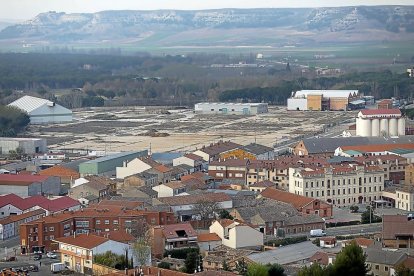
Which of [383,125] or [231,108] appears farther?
[231,108]

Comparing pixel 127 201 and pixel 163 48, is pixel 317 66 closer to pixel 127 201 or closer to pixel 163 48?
pixel 163 48

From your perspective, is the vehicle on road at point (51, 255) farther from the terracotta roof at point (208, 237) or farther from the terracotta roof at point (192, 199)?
the terracotta roof at point (192, 199)

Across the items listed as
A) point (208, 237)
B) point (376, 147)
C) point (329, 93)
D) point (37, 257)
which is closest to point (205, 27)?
point (329, 93)

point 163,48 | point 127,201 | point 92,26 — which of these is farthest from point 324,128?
point 92,26

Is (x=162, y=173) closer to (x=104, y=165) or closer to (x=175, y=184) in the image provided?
(x=175, y=184)

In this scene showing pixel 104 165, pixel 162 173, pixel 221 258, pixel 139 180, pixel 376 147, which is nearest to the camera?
pixel 221 258

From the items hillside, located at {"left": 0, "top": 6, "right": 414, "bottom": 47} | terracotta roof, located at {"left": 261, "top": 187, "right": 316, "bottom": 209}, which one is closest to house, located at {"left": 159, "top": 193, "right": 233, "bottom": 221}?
terracotta roof, located at {"left": 261, "top": 187, "right": 316, "bottom": 209}
